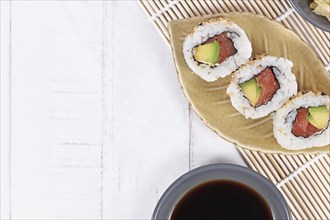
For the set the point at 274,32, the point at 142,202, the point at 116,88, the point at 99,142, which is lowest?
the point at 142,202

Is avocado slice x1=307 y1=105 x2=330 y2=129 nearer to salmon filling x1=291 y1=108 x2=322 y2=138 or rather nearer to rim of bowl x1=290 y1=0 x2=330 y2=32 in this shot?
salmon filling x1=291 y1=108 x2=322 y2=138

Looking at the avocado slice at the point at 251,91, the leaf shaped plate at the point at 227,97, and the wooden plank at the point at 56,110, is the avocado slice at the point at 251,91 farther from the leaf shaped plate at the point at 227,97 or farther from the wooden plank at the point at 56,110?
the wooden plank at the point at 56,110

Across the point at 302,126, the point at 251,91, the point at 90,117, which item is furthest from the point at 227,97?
the point at 90,117

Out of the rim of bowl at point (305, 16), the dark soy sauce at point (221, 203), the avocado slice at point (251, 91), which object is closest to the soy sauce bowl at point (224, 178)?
the dark soy sauce at point (221, 203)

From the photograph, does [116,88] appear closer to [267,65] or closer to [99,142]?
[99,142]

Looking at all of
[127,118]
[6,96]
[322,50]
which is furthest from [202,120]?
[6,96]

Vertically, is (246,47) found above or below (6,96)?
above
